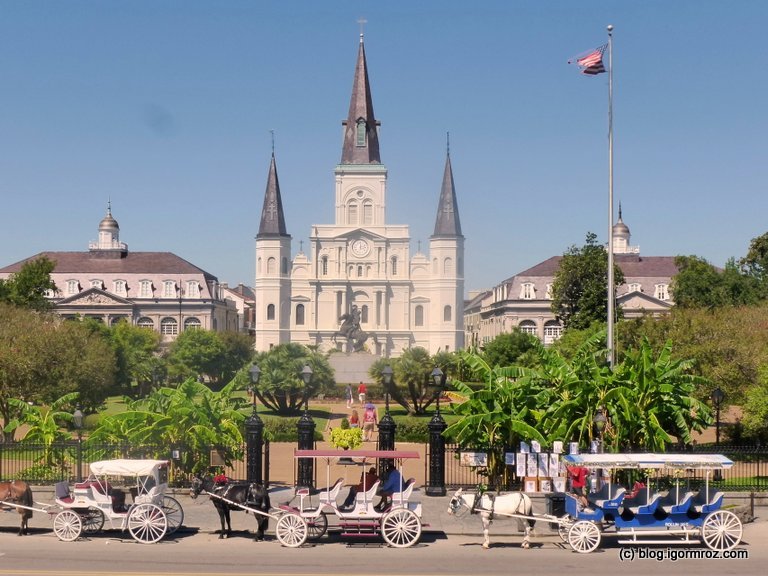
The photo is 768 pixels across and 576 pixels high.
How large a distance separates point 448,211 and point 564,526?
354 feet

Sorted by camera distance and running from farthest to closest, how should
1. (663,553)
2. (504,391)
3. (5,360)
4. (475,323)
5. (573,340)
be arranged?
(475,323) → (573,340) → (5,360) → (504,391) → (663,553)

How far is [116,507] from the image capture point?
20359 millimetres

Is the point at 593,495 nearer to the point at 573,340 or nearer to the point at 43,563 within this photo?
the point at 43,563

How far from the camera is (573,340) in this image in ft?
196

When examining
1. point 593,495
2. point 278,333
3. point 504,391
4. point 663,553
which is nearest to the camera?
point 663,553

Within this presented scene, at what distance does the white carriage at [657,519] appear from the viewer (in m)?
19.0

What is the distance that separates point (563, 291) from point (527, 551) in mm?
59221

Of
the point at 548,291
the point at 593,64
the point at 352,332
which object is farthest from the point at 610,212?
the point at 548,291

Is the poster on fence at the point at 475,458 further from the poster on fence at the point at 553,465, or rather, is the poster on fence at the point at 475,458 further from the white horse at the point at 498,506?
the white horse at the point at 498,506

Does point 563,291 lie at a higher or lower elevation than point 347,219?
lower

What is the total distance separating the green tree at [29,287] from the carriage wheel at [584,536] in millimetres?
56406

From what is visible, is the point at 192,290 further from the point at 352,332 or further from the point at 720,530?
the point at 720,530

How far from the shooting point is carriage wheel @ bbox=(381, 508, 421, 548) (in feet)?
63.5

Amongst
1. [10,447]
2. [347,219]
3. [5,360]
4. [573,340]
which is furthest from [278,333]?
[10,447]
